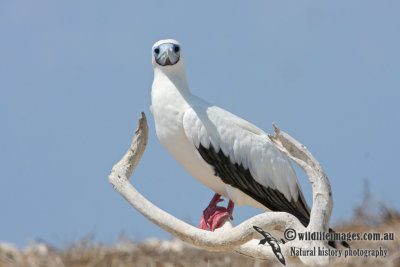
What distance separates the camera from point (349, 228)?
40.2 feet

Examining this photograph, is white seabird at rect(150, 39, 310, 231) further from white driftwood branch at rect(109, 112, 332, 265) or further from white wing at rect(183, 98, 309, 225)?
white driftwood branch at rect(109, 112, 332, 265)

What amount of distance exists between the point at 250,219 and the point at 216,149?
5.96ft

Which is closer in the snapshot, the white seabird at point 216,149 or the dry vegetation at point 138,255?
the dry vegetation at point 138,255

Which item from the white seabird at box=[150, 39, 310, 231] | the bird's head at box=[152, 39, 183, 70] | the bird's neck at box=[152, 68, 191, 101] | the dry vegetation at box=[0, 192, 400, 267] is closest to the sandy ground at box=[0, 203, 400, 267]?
the dry vegetation at box=[0, 192, 400, 267]

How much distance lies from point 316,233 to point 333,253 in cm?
29

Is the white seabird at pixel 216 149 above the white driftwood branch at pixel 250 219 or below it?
above

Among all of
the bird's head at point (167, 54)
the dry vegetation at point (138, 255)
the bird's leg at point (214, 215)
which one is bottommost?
the dry vegetation at point (138, 255)

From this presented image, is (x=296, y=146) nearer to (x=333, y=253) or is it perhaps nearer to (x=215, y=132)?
(x=333, y=253)

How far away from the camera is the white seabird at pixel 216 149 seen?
9125 mm

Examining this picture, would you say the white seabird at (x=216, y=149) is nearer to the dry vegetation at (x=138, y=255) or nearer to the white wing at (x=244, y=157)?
the white wing at (x=244, y=157)

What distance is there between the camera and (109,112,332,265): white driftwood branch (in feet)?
24.5

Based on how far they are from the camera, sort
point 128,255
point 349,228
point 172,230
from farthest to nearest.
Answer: point 349,228 → point 128,255 → point 172,230

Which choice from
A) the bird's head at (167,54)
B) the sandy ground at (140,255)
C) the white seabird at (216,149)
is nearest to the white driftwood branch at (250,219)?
the sandy ground at (140,255)

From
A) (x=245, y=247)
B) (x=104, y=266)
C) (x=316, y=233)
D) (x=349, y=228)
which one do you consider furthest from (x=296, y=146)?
(x=349, y=228)
